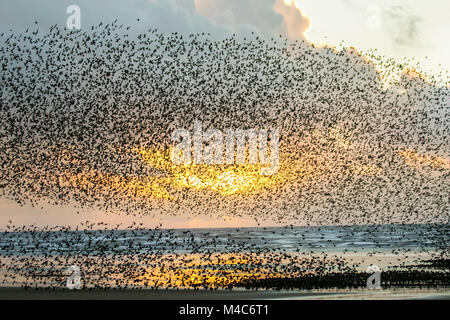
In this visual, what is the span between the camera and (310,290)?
29.3 m

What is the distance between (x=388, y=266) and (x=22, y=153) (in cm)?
2470

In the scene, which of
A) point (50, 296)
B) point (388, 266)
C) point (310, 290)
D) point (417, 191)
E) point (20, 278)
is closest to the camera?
point (50, 296)

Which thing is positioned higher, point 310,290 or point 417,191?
point 417,191

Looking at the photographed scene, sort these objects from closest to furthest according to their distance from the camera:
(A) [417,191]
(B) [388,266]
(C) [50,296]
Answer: (C) [50,296] < (B) [388,266] < (A) [417,191]

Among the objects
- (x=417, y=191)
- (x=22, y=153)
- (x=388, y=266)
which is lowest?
(x=388, y=266)

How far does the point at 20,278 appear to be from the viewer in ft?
115

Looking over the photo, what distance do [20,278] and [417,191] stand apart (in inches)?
1094

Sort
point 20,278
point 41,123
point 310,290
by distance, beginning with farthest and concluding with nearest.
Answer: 1. point 20,278
2. point 41,123
3. point 310,290
